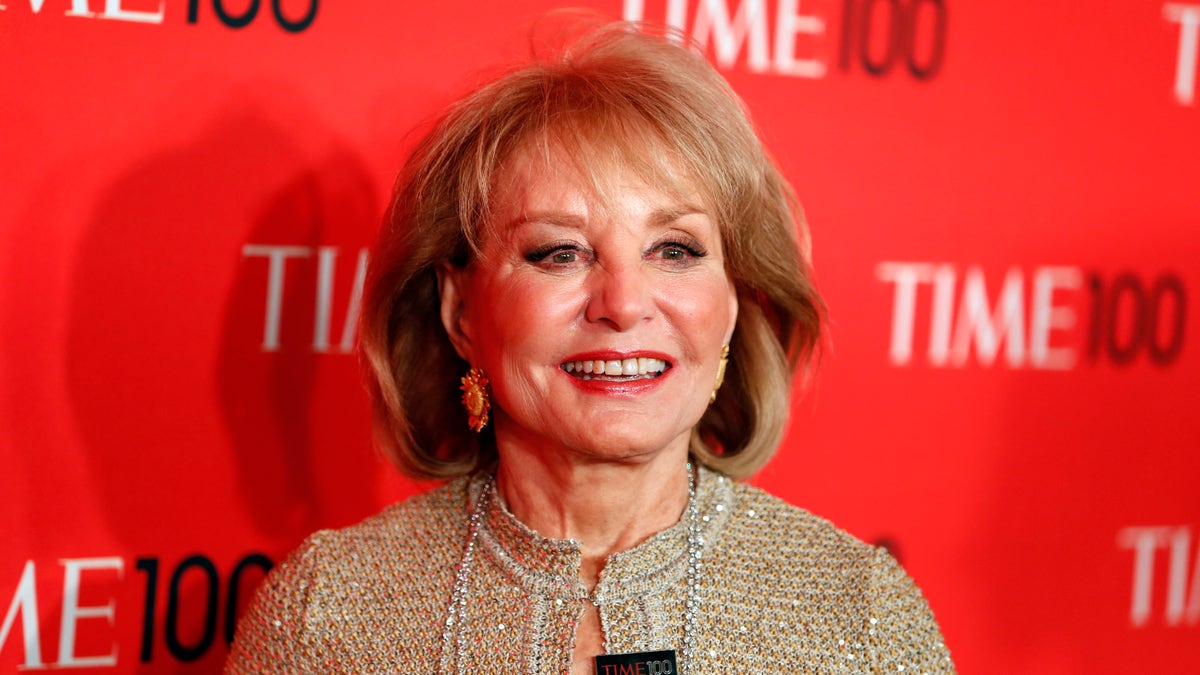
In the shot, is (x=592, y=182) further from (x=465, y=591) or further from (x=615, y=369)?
(x=465, y=591)

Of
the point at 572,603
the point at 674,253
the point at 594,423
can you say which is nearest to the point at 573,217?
the point at 674,253

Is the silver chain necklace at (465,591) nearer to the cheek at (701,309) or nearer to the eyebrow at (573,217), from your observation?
the cheek at (701,309)

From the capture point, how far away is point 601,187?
5.39 ft

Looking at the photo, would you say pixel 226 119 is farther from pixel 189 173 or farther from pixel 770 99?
pixel 770 99

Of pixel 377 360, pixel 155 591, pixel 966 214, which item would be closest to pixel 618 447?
pixel 377 360

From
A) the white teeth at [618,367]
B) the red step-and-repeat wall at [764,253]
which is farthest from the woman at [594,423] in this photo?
the red step-and-repeat wall at [764,253]

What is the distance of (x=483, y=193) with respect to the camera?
5.66 ft

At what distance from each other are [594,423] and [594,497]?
160 mm

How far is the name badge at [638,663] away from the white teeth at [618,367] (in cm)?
36

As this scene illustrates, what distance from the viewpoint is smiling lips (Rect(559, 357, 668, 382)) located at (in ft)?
5.43

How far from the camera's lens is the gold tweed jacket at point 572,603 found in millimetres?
1712

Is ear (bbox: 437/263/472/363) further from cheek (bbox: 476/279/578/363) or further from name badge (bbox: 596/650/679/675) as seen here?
name badge (bbox: 596/650/679/675)

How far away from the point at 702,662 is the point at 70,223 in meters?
1.18

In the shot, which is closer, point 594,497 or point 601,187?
point 601,187
